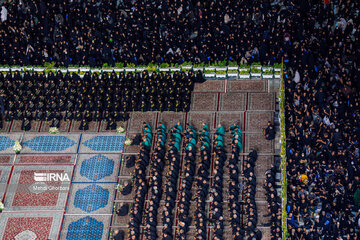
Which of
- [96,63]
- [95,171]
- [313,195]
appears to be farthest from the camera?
[96,63]

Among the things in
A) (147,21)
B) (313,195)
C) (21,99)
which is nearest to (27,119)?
(21,99)

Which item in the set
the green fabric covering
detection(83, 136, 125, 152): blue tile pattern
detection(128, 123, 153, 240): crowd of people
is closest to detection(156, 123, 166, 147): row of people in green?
detection(128, 123, 153, 240): crowd of people

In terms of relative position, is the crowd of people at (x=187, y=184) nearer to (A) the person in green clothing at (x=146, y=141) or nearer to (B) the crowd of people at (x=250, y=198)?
(A) the person in green clothing at (x=146, y=141)

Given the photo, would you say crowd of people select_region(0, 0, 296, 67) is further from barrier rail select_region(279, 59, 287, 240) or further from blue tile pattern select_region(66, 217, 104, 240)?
blue tile pattern select_region(66, 217, 104, 240)

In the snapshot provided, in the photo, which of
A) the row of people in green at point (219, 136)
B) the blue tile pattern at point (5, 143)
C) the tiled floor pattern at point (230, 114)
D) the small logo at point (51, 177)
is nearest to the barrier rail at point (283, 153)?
the tiled floor pattern at point (230, 114)

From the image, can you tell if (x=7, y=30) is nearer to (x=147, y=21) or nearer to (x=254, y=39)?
(x=147, y=21)

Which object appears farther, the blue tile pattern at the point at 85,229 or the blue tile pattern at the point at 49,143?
the blue tile pattern at the point at 49,143
